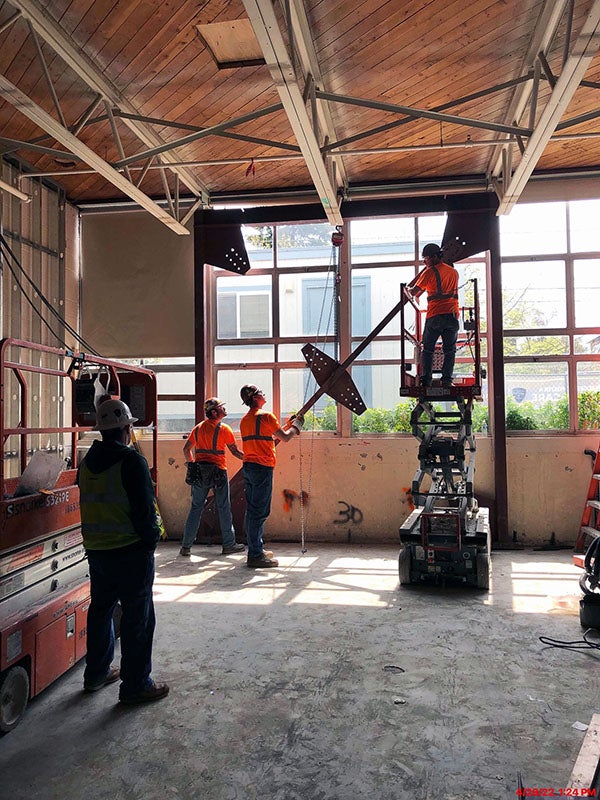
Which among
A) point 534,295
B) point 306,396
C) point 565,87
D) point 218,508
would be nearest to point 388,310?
point 306,396

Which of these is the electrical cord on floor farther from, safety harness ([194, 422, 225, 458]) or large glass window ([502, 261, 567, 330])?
large glass window ([502, 261, 567, 330])

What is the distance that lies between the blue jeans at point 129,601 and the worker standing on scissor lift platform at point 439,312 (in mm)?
3795

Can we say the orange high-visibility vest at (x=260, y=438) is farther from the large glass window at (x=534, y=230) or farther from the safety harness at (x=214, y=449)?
the large glass window at (x=534, y=230)

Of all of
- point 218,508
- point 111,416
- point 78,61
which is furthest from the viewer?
point 218,508

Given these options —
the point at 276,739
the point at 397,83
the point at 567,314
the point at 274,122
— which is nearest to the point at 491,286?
the point at 567,314

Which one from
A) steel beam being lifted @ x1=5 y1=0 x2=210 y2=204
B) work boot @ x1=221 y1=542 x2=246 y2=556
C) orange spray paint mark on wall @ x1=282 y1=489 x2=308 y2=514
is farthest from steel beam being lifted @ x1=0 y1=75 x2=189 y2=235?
work boot @ x1=221 y1=542 x2=246 y2=556

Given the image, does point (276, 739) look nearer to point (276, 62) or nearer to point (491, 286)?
point (276, 62)

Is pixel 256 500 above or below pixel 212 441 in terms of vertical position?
below

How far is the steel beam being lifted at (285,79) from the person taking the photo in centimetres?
359

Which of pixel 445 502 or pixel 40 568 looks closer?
pixel 40 568

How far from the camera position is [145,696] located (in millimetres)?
3514

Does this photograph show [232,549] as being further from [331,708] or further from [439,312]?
[331,708]

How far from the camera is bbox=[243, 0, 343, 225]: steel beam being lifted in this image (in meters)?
3.59

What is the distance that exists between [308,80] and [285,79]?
0.89 meters
